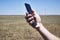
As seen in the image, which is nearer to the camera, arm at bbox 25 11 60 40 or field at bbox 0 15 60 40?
arm at bbox 25 11 60 40

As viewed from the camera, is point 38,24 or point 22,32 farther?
point 22,32

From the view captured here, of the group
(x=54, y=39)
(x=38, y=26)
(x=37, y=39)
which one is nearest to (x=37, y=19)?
(x=38, y=26)

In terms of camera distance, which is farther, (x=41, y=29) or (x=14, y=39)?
(x=14, y=39)

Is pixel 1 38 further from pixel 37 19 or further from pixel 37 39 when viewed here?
pixel 37 19

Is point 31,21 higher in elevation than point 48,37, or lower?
higher

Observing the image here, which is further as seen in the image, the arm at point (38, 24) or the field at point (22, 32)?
the field at point (22, 32)

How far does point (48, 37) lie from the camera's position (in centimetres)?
184

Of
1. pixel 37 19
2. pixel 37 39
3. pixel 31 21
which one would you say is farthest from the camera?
pixel 37 39

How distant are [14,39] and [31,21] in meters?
15.0

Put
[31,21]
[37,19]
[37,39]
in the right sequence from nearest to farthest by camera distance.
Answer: [31,21]
[37,19]
[37,39]

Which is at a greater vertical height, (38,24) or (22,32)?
(38,24)

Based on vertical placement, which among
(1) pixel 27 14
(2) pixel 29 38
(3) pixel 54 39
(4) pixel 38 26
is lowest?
(2) pixel 29 38

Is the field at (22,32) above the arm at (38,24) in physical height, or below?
below

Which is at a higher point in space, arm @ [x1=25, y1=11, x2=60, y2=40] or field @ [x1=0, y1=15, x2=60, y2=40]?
arm @ [x1=25, y1=11, x2=60, y2=40]
